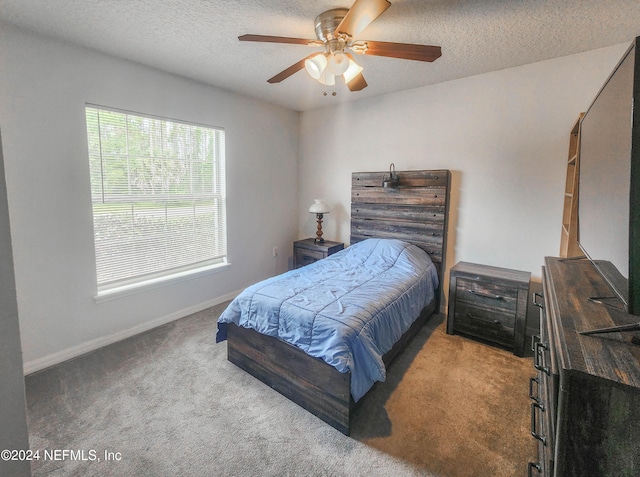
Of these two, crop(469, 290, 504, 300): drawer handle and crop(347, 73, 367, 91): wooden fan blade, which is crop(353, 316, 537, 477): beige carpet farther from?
crop(347, 73, 367, 91): wooden fan blade

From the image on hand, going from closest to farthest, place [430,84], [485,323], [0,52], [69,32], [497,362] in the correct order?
[0,52]
[69,32]
[497,362]
[485,323]
[430,84]

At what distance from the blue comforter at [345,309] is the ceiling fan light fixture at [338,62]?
4.91ft

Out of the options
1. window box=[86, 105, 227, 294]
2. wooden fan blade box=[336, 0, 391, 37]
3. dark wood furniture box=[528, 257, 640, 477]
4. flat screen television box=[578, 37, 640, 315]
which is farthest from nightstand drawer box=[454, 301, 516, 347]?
window box=[86, 105, 227, 294]

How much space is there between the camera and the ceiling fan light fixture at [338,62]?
6.04 feet

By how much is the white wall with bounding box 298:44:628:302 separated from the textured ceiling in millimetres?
207

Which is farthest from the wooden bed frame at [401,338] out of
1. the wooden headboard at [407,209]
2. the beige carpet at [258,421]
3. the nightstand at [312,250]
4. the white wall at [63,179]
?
the white wall at [63,179]

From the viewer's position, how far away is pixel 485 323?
8.79 ft

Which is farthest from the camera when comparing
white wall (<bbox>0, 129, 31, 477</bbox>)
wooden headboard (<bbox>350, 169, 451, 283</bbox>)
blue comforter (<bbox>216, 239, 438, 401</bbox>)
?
wooden headboard (<bbox>350, 169, 451, 283</bbox>)

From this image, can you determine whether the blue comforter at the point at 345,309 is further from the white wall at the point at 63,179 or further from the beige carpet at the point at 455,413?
the white wall at the point at 63,179

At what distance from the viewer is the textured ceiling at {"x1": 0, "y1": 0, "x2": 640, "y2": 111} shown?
1842 millimetres

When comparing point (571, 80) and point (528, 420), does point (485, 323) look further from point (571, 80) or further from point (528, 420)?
point (571, 80)

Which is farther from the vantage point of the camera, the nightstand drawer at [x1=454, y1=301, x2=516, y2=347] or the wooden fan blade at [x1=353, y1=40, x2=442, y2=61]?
the nightstand drawer at [x1=454, y1=301, x2=516, y2=347]

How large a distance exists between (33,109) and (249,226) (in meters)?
2.19

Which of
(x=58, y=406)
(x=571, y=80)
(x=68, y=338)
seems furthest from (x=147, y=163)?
(x=571, y=80)
